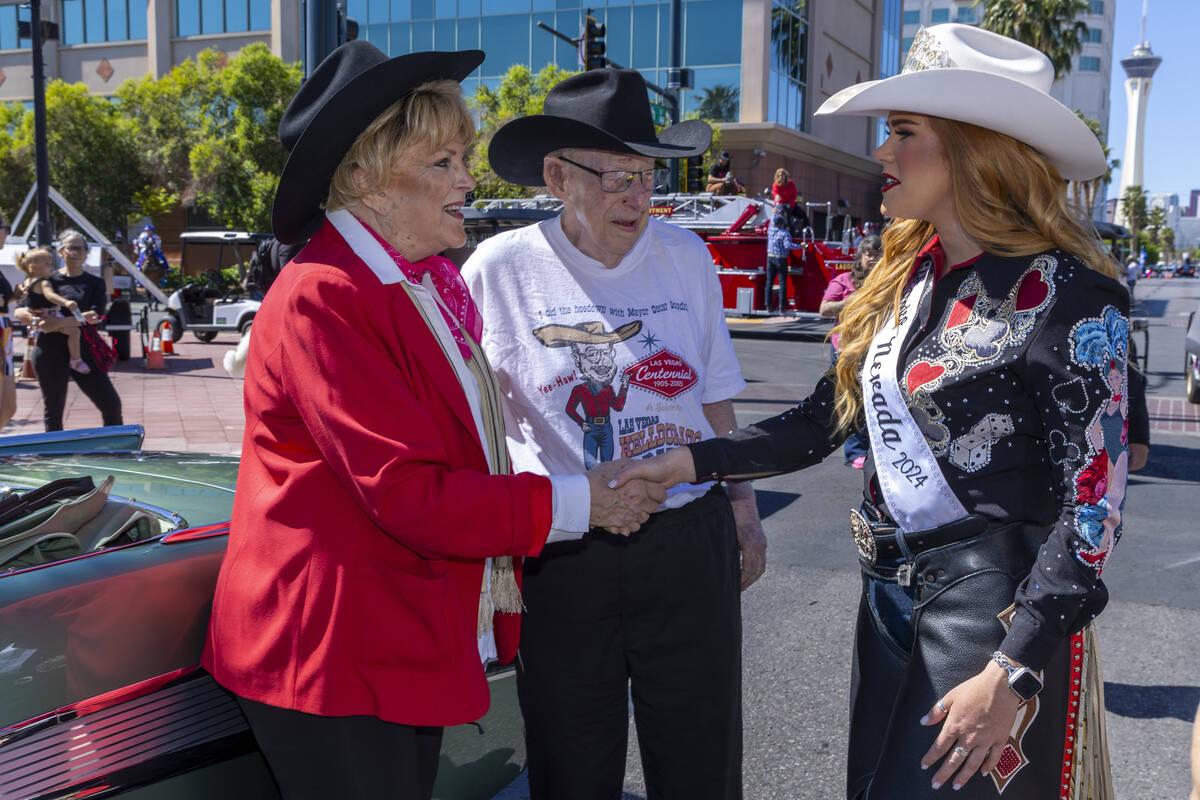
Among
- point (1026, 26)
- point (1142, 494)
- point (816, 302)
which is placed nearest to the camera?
point (1142, 494)

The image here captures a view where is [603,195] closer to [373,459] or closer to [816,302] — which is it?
[373,459]

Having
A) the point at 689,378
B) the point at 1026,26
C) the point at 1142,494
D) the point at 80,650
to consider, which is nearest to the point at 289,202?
the point at 80,650

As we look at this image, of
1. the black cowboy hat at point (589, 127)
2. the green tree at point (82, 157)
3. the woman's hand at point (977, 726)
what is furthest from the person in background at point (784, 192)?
the green tree at point (82, 157)

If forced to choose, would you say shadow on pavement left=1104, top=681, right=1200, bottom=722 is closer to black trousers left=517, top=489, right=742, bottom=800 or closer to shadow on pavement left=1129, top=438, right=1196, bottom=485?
black trousers left=517, top=489, right=742, bottom=800

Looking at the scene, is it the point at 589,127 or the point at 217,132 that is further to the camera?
the point at 217,132

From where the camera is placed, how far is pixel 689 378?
2596 millimetres

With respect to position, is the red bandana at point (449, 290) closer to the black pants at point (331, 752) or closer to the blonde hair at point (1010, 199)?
the black pants at point (331, 752)

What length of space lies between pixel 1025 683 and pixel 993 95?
3.47 feet

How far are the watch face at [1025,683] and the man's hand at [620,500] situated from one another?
802 mm

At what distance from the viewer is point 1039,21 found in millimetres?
33719

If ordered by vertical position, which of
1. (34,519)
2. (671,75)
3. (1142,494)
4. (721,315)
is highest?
(671,75)

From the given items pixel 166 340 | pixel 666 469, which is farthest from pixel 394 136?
pixel 166 340

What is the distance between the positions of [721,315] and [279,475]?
1372 mm

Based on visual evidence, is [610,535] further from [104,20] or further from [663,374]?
[104,20]
